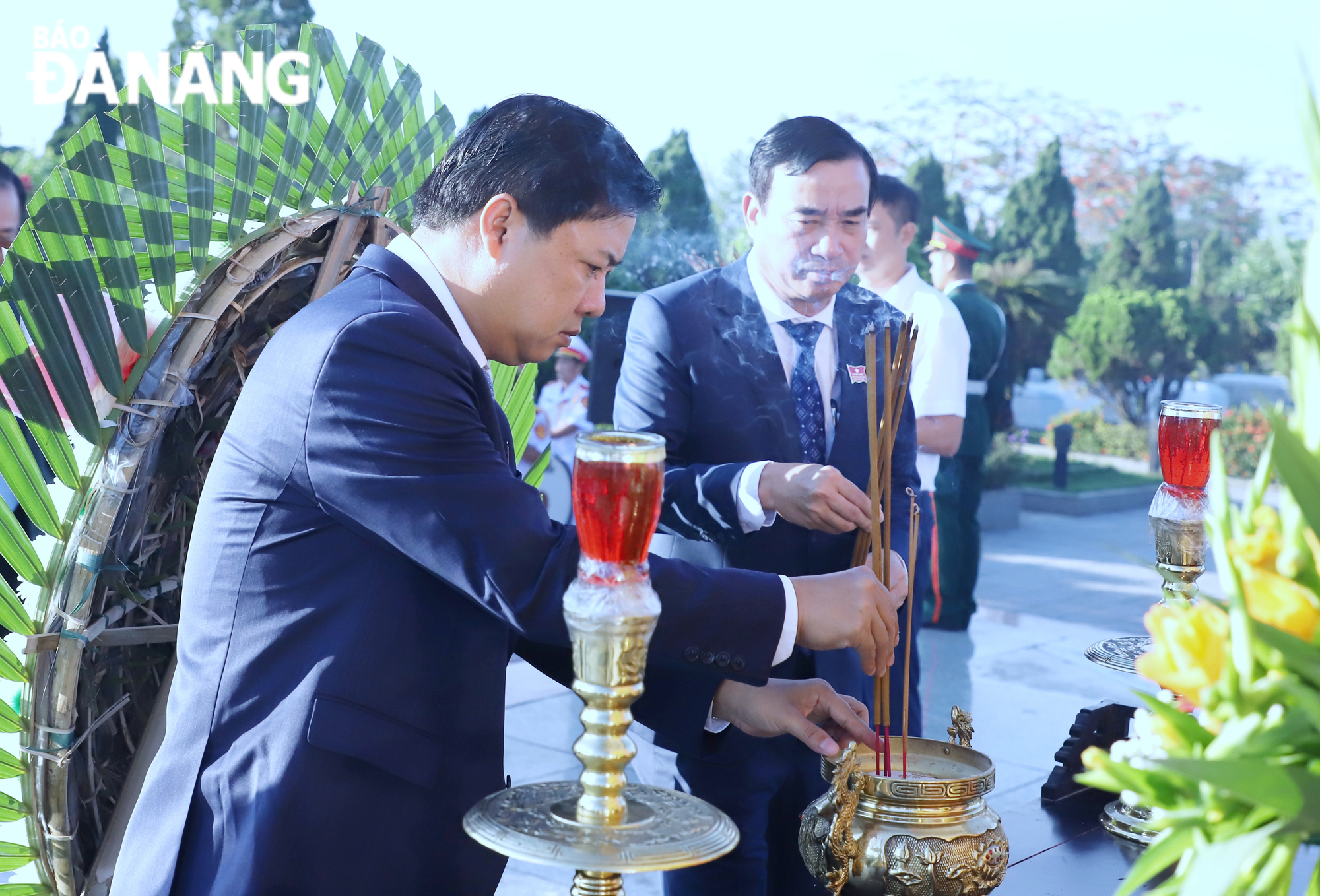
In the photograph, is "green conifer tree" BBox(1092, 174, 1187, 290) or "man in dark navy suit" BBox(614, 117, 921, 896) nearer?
"man in dark navy suit" BBox(614, 117, 921, 896)

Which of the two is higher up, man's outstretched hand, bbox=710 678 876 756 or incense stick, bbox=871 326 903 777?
incense stick, bbox=871 326 903 777

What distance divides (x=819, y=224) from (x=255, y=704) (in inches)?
55.4

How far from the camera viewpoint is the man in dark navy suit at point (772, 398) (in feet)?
6.90

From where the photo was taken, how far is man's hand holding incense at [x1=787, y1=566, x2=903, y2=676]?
1367mm

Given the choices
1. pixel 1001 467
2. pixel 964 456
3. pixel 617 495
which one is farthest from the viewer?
pixel 1001 467

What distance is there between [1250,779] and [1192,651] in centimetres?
13

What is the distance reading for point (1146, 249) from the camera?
17.9m

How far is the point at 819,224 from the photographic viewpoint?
2316mm

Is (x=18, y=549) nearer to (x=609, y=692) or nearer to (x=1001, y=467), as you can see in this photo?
(x=609, y=692)

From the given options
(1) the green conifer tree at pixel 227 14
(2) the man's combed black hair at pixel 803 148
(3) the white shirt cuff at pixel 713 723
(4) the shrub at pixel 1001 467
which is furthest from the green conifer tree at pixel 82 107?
(3) the white shirt cuff at pixel 713 723

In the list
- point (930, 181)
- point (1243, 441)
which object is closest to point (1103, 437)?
point (1243, 441)

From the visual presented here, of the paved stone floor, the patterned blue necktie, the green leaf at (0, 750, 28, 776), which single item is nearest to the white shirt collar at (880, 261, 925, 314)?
the paved stone floor

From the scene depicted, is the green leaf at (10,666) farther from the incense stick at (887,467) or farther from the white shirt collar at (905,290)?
the white shirt collar at (905,290)

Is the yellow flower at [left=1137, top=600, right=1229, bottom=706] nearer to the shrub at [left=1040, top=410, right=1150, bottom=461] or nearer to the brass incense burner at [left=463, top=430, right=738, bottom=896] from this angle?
the brass incense burner at [left=463, top=430, right=738, bottom=896]
